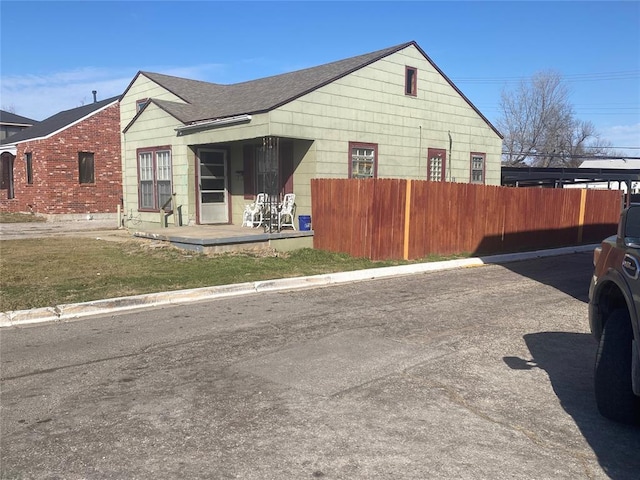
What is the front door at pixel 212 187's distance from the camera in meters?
16.7

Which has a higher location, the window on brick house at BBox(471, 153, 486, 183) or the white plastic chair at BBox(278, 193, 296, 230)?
the window on brick house at BBox(471, 153, 486, 183)

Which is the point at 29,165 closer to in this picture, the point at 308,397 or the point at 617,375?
the point at 308,397

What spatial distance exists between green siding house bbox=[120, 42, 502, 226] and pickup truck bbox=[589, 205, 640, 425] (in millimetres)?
10433

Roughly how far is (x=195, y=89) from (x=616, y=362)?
18610mm

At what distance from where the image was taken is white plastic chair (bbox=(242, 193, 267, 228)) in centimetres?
1547

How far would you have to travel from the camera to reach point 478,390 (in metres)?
4.80

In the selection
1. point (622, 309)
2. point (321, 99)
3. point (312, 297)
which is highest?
point (321, 99)

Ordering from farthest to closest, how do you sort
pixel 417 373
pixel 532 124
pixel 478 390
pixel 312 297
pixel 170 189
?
pixel 532 124 → pixel 170 189 → pixel 312 297 → pixel 417 373 → pixel 478 390

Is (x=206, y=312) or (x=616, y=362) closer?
(x=616, y=362)

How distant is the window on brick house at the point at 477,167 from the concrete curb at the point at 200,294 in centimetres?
727

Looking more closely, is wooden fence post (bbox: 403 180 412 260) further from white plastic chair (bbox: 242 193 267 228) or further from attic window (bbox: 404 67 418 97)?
attic window (bbox: 404 67 418 97)

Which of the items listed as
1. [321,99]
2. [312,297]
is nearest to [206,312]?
[312,297]

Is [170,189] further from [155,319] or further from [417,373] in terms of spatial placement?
[417,373]

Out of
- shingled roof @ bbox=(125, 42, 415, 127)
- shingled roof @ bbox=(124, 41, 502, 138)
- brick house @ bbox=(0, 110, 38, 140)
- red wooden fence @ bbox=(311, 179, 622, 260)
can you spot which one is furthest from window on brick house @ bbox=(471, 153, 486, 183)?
brick house @ bbox=(0, 110, 38, 140)
